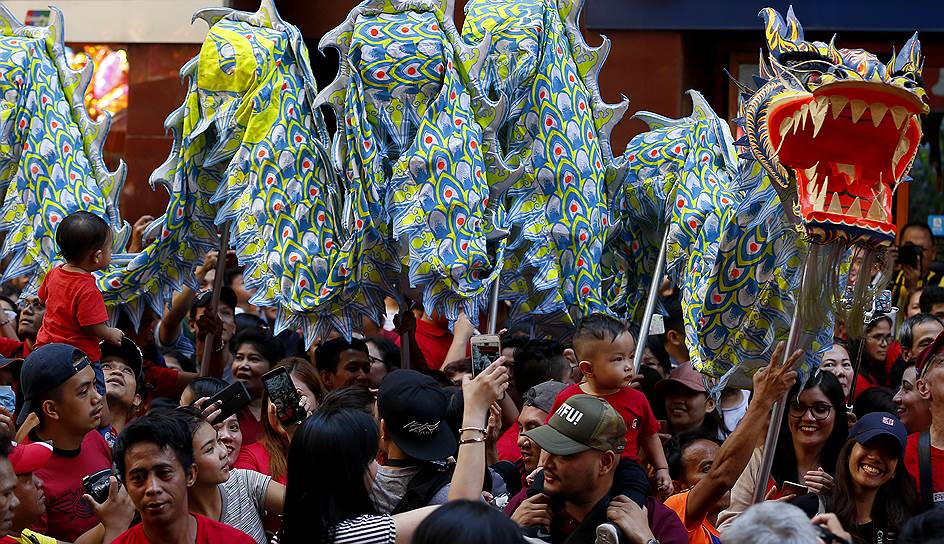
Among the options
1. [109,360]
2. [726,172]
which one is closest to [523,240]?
[726,172]

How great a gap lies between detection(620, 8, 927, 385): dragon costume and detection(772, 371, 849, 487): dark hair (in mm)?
126

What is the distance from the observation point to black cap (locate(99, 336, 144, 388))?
5.71 meters

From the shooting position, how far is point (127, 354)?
226 inches

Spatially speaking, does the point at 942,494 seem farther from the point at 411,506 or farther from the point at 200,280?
the point at 200,280

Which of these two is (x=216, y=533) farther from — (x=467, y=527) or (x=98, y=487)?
(x=467, y=527)

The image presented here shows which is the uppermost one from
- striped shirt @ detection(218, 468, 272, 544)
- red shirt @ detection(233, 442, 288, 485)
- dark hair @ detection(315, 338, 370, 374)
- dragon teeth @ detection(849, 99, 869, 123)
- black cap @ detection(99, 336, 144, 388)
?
dragon teeth @ detection(849, 99, 869, 123)

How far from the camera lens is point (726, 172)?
21.7 feet

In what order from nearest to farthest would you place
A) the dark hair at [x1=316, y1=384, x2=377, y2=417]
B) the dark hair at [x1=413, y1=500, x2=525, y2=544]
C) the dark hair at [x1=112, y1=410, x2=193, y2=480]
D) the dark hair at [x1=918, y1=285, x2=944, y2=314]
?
the dark hair at [x1=413, y1=500, x2=525, y2=544] < the dark hair at [x1=112, y1=410, x2=193, y2=480] < the dark hair at [x1=316, y1=384, x2=377, y2=417] < the dark hair at [x1=918, y1=285, x2=944, y2=314]

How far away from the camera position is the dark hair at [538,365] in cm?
607

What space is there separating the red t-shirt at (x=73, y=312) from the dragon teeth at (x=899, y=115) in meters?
3.20

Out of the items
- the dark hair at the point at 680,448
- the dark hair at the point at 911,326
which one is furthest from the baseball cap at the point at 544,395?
the dark hair at the point at 911,326

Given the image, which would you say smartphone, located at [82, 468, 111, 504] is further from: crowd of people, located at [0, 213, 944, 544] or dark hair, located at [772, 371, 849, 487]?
dark hair, located at [772, 371, 849, 487]

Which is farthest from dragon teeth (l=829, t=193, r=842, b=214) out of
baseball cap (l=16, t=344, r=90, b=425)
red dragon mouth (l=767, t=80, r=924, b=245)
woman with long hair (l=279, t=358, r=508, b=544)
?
baseball cap (l=16, t=344, r=90, b=425)

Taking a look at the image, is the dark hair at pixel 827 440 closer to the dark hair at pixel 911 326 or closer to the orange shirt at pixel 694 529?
the orange shirt at pixel 694 529
